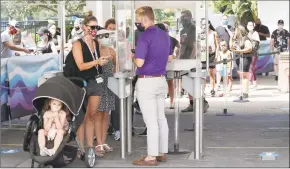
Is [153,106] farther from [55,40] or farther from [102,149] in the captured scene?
[55,40]

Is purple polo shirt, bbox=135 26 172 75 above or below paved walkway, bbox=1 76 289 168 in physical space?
above

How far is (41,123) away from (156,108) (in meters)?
1.25

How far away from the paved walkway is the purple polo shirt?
111cm

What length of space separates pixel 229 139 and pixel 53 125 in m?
3.28

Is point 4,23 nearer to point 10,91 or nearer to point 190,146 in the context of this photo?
point 10,91

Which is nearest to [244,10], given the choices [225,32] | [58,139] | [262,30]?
[262,30]

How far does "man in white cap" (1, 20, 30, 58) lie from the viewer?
10.5 m

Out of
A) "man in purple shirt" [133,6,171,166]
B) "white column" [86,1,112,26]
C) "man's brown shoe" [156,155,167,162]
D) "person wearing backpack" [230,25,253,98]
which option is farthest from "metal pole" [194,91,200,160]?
"white column" [86,1,112,26]

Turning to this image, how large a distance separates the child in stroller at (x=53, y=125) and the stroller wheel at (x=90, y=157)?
0.46 meters

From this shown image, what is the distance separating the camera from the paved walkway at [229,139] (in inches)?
323

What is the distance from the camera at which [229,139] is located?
32.6ft

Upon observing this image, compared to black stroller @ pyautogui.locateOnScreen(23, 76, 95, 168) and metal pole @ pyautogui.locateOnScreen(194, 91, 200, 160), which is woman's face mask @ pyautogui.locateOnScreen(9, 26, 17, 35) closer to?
black stroller @ pyautogui.locateOnScreen(23, 76, 95, 168)

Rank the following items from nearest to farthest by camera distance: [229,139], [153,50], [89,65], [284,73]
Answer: [153,50] < [89,65] < [229,139] < [284,73]

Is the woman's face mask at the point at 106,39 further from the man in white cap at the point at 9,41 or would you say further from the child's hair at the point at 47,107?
the man in white cap at the point at 9,41
